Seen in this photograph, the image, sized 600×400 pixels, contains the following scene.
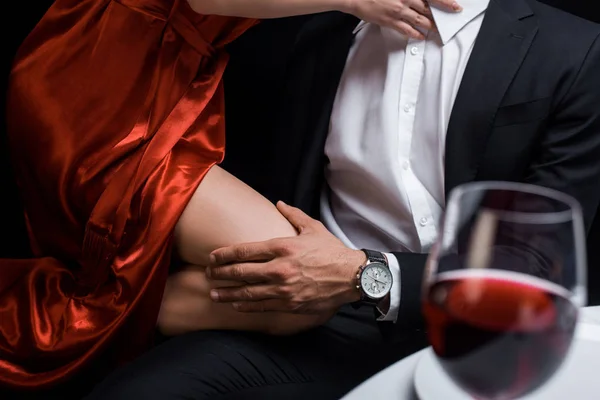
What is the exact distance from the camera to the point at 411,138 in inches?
52.7

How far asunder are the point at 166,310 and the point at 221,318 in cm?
10

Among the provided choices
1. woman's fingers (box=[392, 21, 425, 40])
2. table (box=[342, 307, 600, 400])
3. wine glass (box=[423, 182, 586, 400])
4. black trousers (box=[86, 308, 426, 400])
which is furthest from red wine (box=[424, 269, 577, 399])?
woman's fingers (box=[392, 21, 425, 40])

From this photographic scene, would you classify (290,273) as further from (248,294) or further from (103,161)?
(103,161)

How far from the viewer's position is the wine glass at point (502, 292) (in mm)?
516

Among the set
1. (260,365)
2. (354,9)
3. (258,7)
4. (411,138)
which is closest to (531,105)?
(411,138)

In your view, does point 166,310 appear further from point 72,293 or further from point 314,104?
point 314,104

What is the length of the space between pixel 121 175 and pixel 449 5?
1.86 ft

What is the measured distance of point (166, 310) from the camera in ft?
4.02

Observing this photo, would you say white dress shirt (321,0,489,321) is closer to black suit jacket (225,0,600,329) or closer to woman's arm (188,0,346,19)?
black suit jacket (225,0,600,329)

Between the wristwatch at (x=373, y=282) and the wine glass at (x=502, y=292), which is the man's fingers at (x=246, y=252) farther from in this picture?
the wine glass at (x=502, y=292)

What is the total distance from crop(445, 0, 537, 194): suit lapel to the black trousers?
28 centimetres

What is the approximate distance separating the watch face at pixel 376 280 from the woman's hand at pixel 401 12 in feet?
1.25

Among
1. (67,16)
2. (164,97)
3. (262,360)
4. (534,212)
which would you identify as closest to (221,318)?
(262,360)

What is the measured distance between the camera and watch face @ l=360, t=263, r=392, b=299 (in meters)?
1.16
